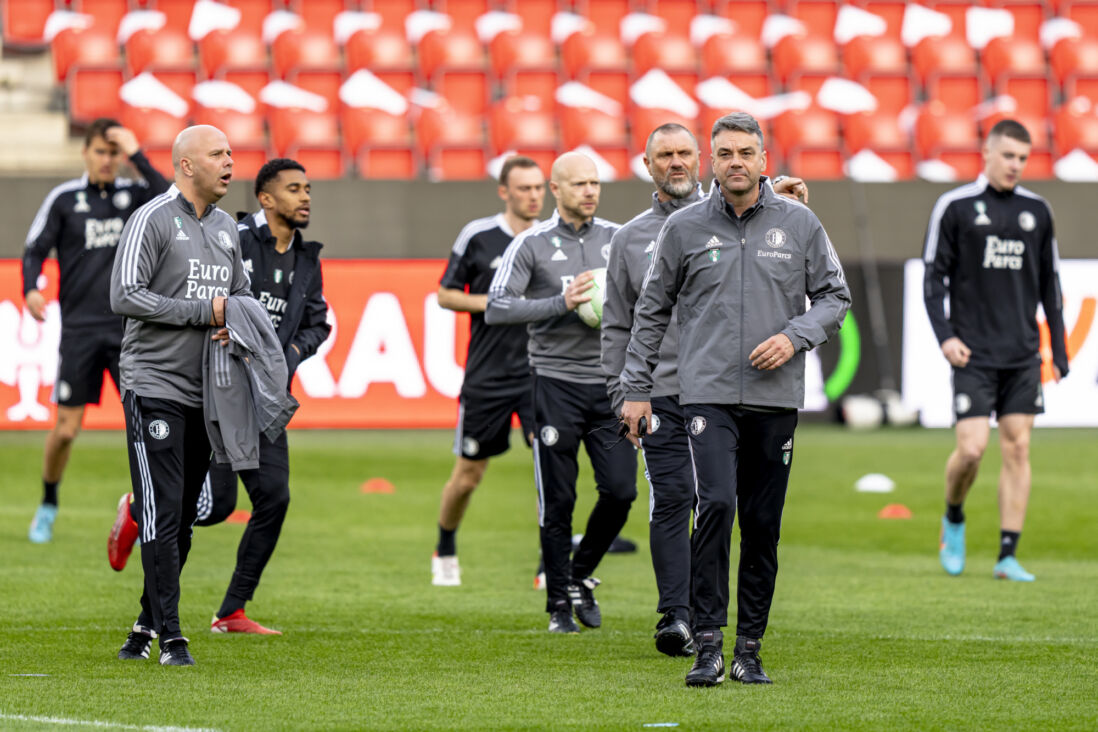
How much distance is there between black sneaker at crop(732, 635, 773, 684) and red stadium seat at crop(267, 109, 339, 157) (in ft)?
44.2

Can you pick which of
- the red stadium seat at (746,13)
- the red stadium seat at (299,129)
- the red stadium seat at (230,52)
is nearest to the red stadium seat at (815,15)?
the red stadium seat at (746,13)

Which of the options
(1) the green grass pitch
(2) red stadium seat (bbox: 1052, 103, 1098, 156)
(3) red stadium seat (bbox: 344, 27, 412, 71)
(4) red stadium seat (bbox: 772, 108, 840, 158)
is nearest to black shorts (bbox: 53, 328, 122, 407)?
(1) the green grass pitch

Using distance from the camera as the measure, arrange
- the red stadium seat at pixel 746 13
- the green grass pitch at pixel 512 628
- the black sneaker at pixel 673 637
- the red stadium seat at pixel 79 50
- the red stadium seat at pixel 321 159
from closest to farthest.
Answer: the green grass pitch at pixel 512 628
the black sneaker at pixel 673 637
the red stadium seat at pixel 321 159
the red stadium seat at pixel 79 50
the red stadium seat at pixel 746 13

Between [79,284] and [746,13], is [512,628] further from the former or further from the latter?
[746,13]

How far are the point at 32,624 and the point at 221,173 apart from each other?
92.4 inches

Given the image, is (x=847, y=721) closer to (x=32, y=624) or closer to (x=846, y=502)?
(x=32, y=624)

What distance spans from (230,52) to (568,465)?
13082 millimetres

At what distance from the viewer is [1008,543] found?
962 cm

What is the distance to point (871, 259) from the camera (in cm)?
1722

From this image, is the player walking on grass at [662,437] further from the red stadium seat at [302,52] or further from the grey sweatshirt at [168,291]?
the red stadium seat at [302,52]

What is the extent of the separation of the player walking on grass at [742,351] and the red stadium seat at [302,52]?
570 inches

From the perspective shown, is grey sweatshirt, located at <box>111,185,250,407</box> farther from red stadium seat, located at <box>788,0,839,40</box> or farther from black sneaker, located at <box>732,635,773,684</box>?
red stadium seat, located at <box>788,0,839,40</box>

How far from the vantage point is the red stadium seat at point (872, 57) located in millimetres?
21531

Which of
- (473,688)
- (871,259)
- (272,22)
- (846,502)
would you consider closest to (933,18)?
(871,259)
